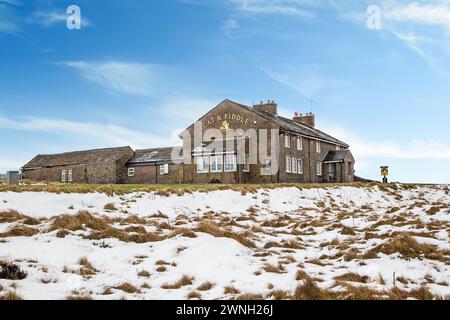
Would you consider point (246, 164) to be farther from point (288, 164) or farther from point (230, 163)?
point (288, 164)

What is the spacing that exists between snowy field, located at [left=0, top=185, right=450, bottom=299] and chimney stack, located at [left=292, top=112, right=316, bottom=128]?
43287mm

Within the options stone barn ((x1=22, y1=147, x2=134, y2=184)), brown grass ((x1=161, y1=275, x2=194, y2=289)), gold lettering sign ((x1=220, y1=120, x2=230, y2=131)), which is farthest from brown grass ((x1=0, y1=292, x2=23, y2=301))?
stone barn ((x1=22, y1=147, x2=134, y2=184))

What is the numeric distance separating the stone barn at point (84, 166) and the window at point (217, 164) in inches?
673

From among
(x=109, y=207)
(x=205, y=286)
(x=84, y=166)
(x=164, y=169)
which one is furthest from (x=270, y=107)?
(x=205, y=286)

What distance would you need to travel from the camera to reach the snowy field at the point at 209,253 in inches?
264

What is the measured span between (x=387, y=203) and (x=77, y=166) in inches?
1820

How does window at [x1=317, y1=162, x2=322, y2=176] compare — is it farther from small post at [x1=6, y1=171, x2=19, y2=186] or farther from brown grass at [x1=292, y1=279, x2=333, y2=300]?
brown grass at [x1=292, y1=279, x2=333, y2=300]

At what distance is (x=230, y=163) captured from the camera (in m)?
42.3

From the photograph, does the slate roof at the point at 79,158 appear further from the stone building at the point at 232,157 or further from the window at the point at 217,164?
the window at the point at 217,164

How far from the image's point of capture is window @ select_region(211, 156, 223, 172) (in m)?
42.9

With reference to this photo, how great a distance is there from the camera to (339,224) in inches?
524

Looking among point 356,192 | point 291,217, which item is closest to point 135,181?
point 356,192
